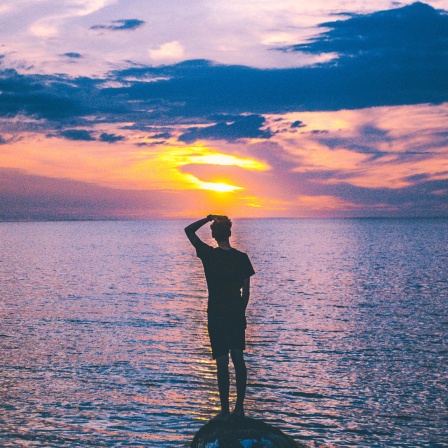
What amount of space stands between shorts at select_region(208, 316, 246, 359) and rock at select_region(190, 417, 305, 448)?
4.10 feet

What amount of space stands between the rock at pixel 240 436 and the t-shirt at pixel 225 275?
1920mm

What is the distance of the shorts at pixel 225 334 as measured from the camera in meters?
9.62

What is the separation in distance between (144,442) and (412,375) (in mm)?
10120

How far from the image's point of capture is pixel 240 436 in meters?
9.48

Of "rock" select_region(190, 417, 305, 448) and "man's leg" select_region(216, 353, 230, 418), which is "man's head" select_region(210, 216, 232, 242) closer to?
"man's leg" select_region(216, 353, 230, 418)

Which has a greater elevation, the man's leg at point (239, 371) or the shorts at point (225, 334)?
the shorts at point (225, 334)

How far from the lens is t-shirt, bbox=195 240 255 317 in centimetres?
948

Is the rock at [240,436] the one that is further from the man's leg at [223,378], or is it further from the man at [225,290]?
the man at [225,290]

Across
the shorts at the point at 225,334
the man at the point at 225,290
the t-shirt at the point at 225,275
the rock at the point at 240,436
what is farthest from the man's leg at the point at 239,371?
the t-shirt at the point at 225,275

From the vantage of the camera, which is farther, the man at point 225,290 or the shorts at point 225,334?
the shorts at point 225,334

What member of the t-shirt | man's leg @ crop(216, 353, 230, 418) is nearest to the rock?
man's leg @ crop(216, 353, 230, 418)

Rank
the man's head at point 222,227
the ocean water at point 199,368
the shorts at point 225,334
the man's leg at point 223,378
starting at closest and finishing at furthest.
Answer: the man's head at point 222,227
the shorts at point 225,334
the man's leg at point 223,378
the ocean water at point 199,368

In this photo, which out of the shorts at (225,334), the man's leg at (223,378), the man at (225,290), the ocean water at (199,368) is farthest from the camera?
the ocean water at (199,368)

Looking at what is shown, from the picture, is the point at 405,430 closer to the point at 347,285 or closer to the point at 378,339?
the point at 378,339
